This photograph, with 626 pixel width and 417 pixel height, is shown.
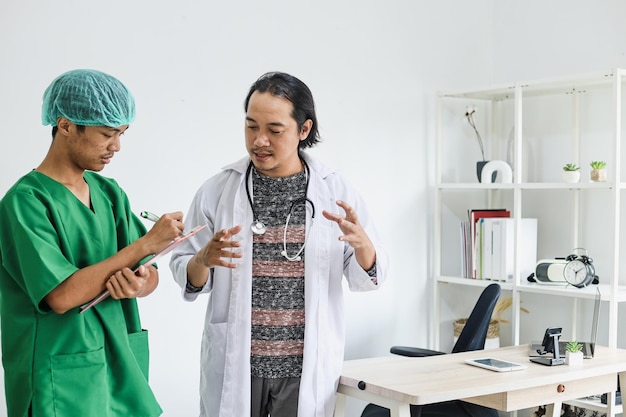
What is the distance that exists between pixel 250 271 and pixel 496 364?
104 centimetres

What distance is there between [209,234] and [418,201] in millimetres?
1921

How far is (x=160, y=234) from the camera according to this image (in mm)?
1794

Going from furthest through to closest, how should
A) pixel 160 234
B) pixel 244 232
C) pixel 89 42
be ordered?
pixel 89 42 < pixel 244 232 < pixel 160 234

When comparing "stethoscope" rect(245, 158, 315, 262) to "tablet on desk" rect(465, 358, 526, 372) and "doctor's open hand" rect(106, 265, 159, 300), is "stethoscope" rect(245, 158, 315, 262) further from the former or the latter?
"tablet on desk" rect(465, 358, 526, 372)

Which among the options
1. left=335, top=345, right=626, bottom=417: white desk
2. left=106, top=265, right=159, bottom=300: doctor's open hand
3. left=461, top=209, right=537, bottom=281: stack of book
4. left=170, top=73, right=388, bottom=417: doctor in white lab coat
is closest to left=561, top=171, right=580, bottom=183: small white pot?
left=461, top=209, right=537, bottom=281: stack of book

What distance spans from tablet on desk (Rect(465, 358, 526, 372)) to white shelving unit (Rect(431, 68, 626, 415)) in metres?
0.71

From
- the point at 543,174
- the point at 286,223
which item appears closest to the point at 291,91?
the point at 286,223

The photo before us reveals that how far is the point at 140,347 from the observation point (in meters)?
1.97

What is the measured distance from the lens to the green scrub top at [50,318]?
1711 mm

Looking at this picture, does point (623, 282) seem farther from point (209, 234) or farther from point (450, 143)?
point (209, 234)

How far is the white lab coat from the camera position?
231cm

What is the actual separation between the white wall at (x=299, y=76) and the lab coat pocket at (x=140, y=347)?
1195 mm

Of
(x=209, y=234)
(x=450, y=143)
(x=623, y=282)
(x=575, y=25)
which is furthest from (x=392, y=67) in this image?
(x=209, y=234)

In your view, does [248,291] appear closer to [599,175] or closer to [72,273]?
[72,273]
